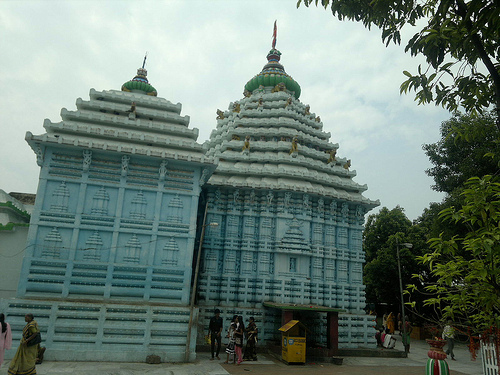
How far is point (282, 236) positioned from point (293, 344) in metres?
6.12

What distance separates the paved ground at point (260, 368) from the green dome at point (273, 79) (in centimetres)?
1939

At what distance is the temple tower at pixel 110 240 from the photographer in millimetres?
13992

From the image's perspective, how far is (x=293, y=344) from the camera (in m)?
15.3

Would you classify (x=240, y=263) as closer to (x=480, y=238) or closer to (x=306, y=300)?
(x=306, y=300)

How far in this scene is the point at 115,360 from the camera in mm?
13773

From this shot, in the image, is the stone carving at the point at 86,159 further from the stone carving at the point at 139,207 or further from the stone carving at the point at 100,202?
A: the stone carving at the point at 139,207

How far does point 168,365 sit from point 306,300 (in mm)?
8354

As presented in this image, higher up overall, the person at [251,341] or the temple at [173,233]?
the temple at [173,233]

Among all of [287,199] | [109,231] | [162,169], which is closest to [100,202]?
[109,231]

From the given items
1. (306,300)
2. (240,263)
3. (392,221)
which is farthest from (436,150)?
(240,263)

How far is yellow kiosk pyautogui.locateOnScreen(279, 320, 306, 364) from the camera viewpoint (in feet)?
49.9

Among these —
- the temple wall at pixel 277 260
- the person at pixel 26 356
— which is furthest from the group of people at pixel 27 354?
the temple wall at pixel 277 260

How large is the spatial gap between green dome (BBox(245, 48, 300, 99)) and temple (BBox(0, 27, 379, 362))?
4231 millimetres

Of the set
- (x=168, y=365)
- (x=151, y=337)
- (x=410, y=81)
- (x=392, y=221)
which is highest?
(x=392, y=221)
